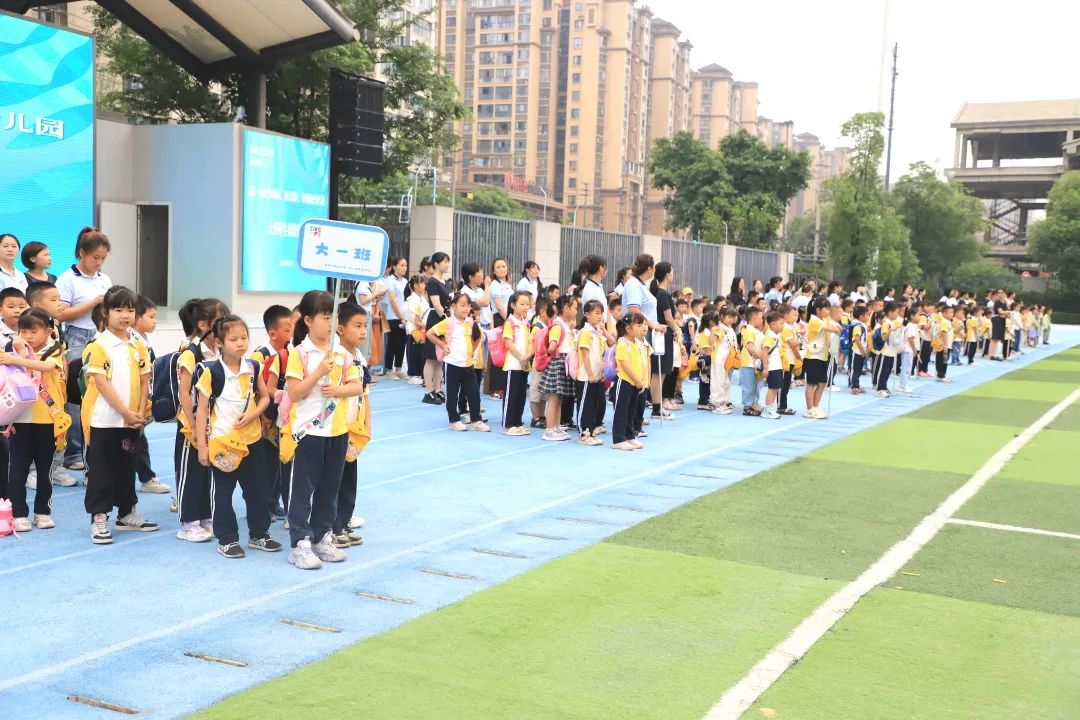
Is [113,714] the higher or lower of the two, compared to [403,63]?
lower

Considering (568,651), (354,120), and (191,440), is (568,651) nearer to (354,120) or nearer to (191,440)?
(191,440)

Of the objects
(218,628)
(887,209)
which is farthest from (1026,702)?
(887,209)

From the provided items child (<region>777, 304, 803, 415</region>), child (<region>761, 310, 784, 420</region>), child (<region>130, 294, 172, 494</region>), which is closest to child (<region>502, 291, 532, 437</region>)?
child (<region>761, 310, 784, 420</region>)

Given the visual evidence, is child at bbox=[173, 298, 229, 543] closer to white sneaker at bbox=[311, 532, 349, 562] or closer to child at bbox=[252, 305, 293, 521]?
child at bbox=[252, 305, 293, 521]

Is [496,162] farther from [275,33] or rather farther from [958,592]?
[958,592]

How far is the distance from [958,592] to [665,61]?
10291cm

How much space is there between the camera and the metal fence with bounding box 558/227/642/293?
2061 centimetres

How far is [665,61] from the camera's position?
103125mm

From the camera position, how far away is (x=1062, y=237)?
2084 inches

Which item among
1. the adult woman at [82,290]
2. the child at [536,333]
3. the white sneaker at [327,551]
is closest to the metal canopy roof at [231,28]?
the child at [536,333]

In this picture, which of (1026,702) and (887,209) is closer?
(1026,702)

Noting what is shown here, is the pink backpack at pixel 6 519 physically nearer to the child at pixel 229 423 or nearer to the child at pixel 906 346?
the child at pixel 229 423

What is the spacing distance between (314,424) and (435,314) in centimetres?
682

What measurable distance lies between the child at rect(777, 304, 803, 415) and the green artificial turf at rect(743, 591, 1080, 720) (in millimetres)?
7583
